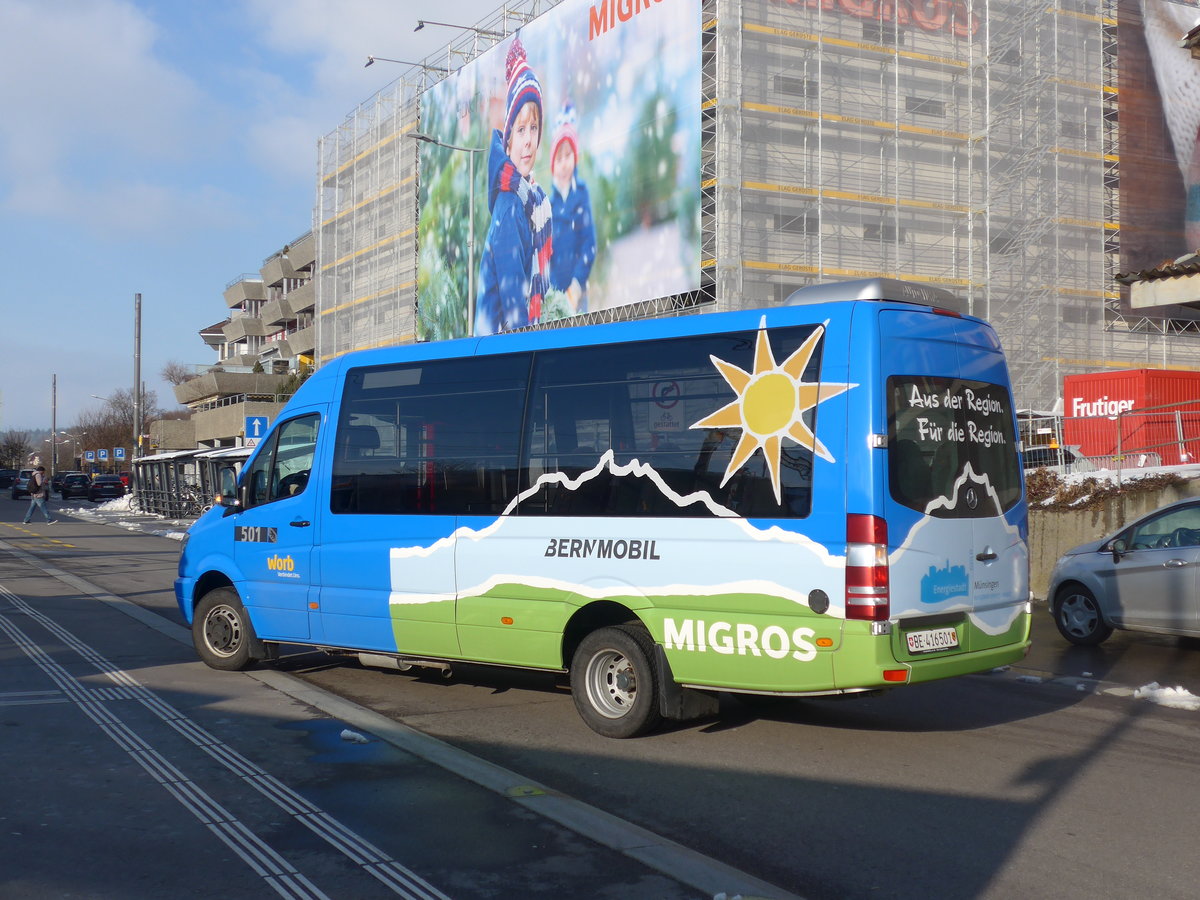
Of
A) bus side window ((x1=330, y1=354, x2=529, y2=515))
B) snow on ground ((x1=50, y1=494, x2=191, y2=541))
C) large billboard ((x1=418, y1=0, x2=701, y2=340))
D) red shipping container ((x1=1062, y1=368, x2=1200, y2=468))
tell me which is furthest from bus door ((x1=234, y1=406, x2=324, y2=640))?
large billboard ((x1=418, y1=0, x2=701, y2=340))

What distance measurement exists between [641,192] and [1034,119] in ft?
42.3

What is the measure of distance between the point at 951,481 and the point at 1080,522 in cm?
1024

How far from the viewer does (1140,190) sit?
129 feet

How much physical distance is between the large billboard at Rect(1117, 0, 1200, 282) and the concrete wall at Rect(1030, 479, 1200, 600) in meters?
25.4

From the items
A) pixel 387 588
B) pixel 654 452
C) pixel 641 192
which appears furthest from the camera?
pixel 641 192

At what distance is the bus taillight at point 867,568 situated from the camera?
21.3ft

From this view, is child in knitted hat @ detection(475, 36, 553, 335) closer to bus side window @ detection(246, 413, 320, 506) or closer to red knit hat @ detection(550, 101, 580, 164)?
Answer: red knit hat @ detection(550, 101, 580, 164)

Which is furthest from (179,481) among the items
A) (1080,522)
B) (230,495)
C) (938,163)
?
(230,495)

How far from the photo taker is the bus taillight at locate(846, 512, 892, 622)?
649 cm

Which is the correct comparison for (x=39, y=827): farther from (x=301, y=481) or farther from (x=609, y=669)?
(x=301, y=481)

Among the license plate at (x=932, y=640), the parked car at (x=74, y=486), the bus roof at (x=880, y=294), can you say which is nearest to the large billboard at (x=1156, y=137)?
the bus roof at (x=880, y=294)

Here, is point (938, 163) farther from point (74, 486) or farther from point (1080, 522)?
point (74, 486)

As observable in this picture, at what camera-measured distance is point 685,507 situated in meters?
7.24

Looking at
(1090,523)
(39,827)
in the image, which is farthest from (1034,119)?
(39,827)
